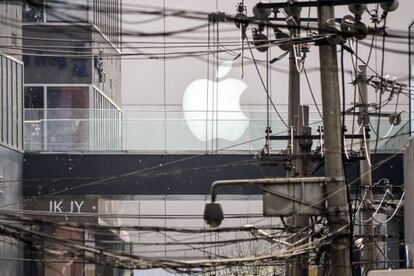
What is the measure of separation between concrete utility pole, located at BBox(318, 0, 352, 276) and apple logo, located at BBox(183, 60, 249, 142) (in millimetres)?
26464

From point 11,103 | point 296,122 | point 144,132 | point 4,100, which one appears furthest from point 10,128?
point 296,122

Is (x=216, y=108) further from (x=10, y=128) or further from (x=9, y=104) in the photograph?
(x=10, y=128)

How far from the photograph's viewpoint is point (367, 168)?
1300 inches

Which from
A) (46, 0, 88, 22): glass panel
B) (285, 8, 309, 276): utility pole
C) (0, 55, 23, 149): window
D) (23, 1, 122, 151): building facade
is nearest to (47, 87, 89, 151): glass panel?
(23, 1, 122, 151): building facade

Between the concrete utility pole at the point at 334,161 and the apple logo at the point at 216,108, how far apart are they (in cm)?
2646

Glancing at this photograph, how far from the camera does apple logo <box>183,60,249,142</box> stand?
157ft

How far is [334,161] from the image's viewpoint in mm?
20328

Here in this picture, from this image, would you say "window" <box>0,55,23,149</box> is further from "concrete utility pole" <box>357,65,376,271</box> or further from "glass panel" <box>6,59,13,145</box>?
"concrete utility pole" <box>357,65,376,271</box>

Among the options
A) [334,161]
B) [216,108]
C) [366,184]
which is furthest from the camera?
[216,108]

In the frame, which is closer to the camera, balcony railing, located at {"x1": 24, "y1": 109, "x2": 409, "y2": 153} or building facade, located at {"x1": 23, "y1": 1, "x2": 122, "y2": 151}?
balcony railing, located at {"x1": 24, "y1": 109, "x2": 409, "y2": 153}

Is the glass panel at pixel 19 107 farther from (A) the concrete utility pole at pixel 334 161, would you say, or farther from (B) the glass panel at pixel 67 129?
(A) the concrete utility pole at pixel 334 161

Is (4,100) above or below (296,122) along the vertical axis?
above

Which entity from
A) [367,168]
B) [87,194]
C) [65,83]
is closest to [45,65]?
[65,83]

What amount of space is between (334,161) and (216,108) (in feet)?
103
